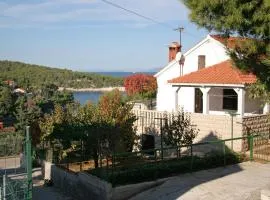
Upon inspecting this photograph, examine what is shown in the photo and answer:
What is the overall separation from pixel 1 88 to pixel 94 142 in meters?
54.4

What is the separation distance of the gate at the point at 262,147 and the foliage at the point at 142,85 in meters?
15.5

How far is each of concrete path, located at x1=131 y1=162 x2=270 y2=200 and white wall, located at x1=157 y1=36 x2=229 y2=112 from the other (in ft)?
37.5

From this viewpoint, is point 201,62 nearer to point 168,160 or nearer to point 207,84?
point 207,84

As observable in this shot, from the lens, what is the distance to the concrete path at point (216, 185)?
12344 millimetres

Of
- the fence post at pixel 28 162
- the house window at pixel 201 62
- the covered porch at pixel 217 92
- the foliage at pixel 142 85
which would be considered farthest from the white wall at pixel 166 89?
the fence post at pixel 28 162

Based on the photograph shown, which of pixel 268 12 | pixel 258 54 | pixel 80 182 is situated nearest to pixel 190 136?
pixel 80 182

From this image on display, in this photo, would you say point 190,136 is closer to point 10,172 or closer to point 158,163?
point 158,163

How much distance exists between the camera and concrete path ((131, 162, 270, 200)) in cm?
1234

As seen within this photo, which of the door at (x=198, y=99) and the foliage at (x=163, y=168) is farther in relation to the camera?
the door at (x=198, y=99)

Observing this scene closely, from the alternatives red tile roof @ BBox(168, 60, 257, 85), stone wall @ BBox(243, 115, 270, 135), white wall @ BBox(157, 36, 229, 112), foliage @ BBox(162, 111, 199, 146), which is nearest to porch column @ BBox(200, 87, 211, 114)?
red tile roof @ BBox(168, 60, 257, 85)

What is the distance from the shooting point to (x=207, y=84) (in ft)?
77.5

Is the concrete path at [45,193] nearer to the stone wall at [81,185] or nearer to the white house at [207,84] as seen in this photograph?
the stone wall at [81,185]

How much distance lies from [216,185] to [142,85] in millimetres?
21103

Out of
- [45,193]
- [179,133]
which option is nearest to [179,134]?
[179,133]
